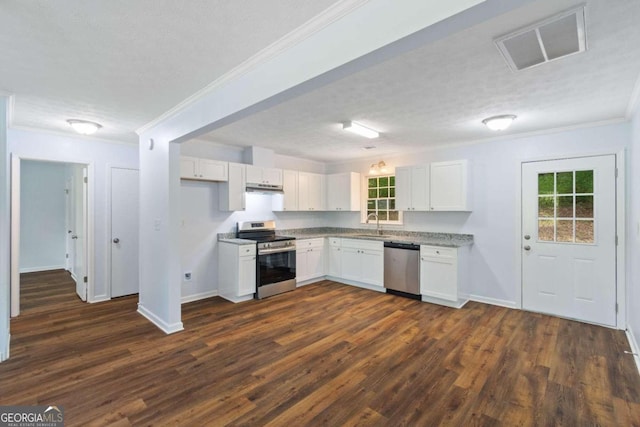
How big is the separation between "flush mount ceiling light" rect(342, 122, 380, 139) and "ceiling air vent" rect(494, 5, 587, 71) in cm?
177

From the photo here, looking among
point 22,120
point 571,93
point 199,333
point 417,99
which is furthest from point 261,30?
point 22,120

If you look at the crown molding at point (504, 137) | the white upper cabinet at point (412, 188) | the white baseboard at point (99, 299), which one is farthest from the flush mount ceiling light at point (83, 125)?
the white upper cabinet at point (412, 188)

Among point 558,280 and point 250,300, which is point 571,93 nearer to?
point 558,280

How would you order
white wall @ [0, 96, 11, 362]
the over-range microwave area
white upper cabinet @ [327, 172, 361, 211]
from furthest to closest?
white upper cabinet @ [327, 172, 361, 211] < the over-range microwave area < white wall @ [0, 96, 11, 362]

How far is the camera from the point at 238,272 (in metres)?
4.35

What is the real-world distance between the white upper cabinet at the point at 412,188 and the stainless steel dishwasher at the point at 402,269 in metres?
0.69

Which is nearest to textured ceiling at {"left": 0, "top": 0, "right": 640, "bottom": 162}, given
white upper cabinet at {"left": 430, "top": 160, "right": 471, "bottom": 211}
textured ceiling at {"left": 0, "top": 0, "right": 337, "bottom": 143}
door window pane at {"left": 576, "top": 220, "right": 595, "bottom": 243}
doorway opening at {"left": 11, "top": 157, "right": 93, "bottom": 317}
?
textured ceiling at {"left": 0, "top": 0, "right": 337, "bottom": 143}

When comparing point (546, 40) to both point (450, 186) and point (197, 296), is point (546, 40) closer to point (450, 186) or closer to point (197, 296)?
point (450, 186)

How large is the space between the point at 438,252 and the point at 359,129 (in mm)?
2102

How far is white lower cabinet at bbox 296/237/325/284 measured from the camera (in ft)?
17.1

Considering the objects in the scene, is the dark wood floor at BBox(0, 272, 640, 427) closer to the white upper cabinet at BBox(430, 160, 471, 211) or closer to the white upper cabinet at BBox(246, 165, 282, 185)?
the white upper cabinet at BBox(430, 160, 471, 211)

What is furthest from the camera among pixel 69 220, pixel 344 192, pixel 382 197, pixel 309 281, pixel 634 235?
pixel 69 220

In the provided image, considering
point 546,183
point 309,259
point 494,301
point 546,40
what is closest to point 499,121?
point 546,183

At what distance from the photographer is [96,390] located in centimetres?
230
